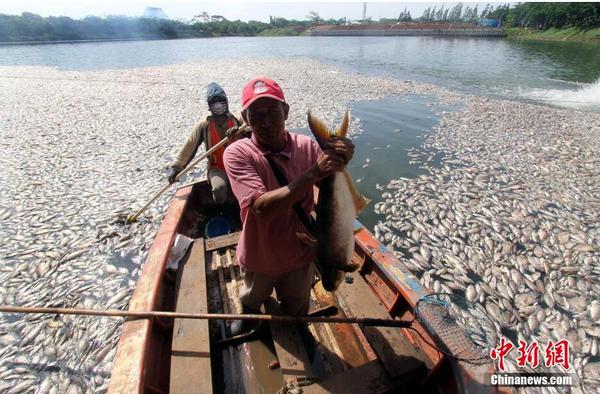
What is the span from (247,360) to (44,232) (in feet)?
20.4

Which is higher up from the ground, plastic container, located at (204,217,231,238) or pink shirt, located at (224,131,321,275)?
pink shirt, located at (224,131,321,275)

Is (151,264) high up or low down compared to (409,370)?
up

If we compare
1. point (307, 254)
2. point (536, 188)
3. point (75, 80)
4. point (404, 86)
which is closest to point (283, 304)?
point (307, 254)

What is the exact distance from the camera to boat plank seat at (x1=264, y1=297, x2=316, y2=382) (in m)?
3.38

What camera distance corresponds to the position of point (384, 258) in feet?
14.7

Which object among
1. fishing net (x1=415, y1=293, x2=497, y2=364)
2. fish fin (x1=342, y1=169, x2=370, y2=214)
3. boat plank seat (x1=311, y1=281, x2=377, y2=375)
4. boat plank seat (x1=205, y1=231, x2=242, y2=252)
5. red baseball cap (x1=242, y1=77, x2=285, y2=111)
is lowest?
boat plank seat (x1=311, y1=281, x2=377, y2=375)

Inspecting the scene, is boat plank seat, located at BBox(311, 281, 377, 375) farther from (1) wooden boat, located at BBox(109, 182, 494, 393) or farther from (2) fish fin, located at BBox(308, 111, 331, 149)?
(2) fish fin, located at BBox(308, 111, 331, 149)

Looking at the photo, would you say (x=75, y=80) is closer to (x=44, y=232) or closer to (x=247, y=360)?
(x=44, y=232)

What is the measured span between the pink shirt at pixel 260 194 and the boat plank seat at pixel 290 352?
118 cm

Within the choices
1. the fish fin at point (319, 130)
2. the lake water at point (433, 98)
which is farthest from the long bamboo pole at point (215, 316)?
the lake water at point (433, 98)
